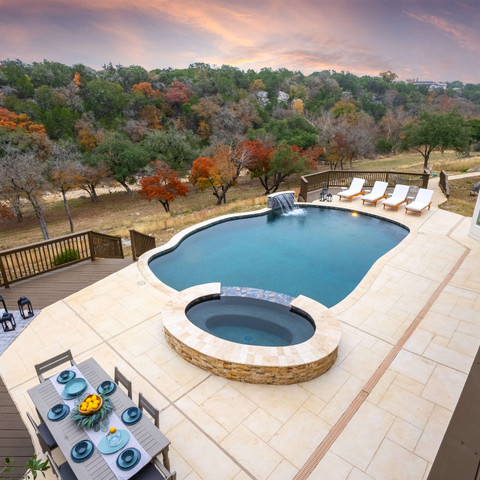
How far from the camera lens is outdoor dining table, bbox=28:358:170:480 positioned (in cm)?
300

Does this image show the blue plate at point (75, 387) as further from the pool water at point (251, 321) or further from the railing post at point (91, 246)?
the railing post at point (91, 246)

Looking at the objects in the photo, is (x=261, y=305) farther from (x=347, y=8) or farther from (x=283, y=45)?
(x=283, y=45)

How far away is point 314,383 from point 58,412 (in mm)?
3703

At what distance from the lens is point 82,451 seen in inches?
123

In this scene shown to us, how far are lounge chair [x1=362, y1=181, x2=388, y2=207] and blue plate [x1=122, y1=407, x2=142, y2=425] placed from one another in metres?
12.9

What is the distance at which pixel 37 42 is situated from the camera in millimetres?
40125

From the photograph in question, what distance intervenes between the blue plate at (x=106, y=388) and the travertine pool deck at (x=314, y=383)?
1044mm

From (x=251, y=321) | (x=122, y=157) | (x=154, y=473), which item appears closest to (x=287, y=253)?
(x=251, y=321)

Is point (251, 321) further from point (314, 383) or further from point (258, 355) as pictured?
point (314, 383)

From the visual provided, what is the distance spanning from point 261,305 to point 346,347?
205cm

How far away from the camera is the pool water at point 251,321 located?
6233 mm

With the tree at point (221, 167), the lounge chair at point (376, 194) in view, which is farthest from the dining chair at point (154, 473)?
the tree at point (221, 167)

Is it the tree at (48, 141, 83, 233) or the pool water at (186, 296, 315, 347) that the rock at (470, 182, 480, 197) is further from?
the tree at (48, 141, 83, 233)

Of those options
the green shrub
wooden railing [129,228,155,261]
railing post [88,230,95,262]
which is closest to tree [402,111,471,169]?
wooden railing [129,228,155,261]
